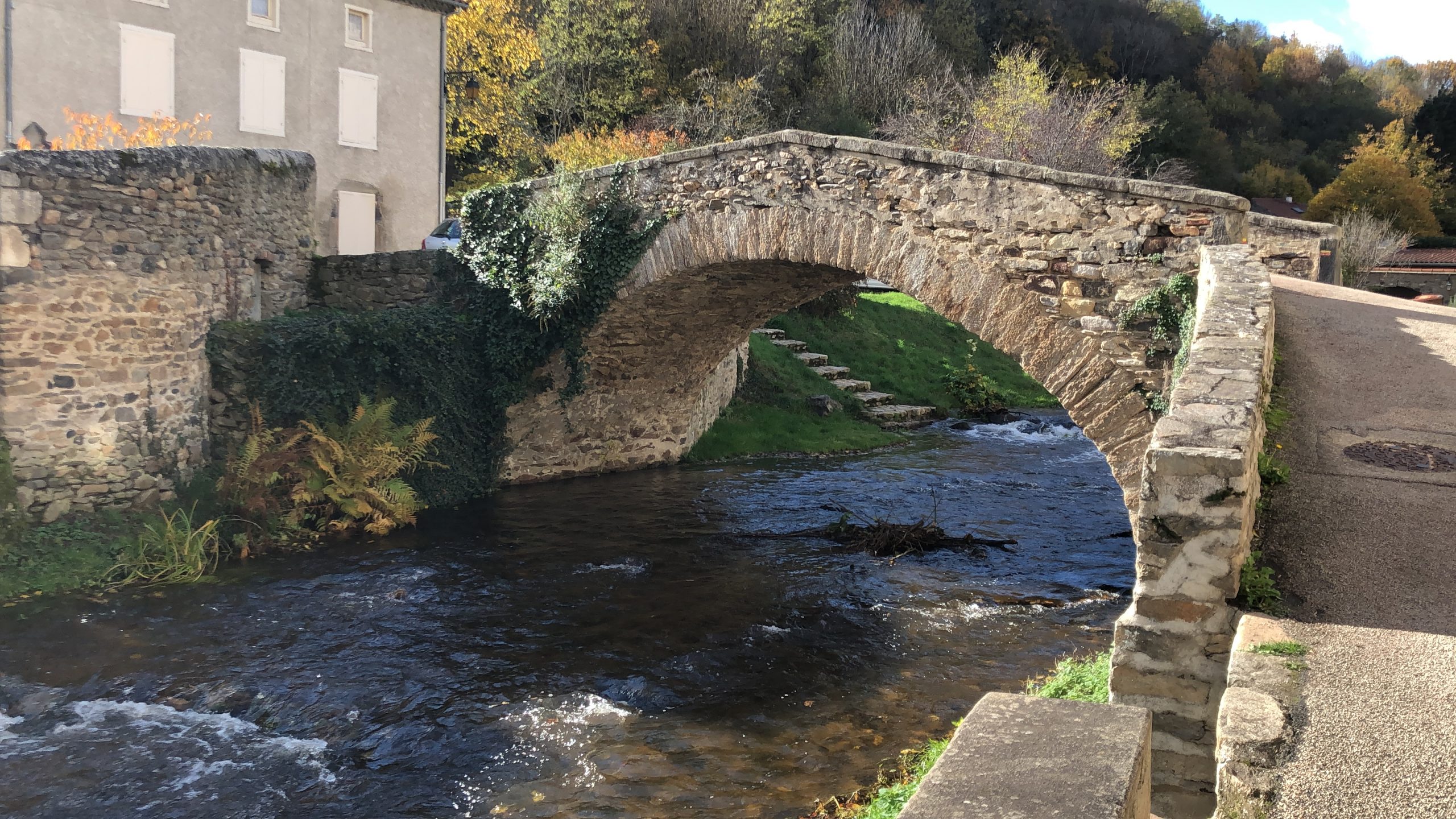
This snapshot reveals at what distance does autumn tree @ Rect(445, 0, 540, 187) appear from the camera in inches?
933

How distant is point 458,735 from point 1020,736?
4.59m

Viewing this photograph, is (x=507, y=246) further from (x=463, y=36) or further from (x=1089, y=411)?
(x=463, y=36)

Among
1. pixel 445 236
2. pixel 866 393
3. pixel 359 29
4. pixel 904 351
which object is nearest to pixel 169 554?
pixel 445 236

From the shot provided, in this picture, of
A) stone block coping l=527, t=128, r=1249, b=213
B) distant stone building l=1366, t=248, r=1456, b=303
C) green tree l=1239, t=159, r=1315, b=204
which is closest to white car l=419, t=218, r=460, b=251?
stone block coping l=527, t=128, r=1249, b=213

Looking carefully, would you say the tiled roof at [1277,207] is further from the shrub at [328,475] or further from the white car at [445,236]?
the shrub at [328,475]

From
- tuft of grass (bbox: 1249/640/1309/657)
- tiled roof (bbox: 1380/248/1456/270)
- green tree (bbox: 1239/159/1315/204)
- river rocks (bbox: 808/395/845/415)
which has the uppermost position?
green tree (bbox: 1239/159/1315/204)

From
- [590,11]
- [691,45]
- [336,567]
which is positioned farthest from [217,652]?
[691,45]

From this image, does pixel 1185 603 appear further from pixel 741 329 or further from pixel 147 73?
pixel 147 73

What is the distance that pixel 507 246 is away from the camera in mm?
11859

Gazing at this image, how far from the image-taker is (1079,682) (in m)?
5.32

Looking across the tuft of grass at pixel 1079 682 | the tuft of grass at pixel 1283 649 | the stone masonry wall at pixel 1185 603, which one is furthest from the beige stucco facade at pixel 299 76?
the tuft of grass at pixel 1283 649

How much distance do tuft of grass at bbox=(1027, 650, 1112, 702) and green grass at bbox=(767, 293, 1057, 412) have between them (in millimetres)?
12483

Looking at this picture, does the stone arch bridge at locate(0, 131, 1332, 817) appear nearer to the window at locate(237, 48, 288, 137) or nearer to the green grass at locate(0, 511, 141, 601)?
the green grass at locate(0, 511, 141, 601)

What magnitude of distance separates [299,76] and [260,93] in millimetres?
791
